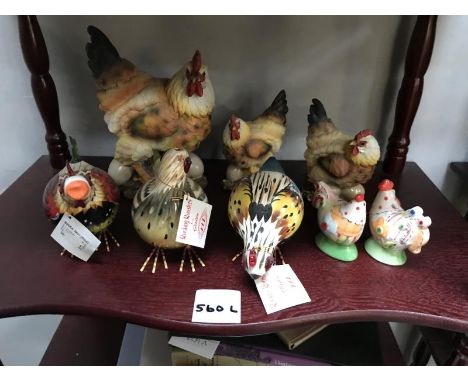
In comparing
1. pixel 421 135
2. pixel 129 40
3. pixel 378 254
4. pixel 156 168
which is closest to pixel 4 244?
pixel 156 168

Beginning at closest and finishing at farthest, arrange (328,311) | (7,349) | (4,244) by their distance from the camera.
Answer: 1. (328,311)
2. (4,244)
3. (7,349)

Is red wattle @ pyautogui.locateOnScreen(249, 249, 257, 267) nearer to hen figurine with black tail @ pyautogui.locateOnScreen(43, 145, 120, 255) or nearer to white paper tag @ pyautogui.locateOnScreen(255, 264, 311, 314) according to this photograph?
white paper tag @ pyautogui.locateOnScreen(255, 264, 311, 314)

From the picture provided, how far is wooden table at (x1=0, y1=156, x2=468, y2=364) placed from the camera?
0.50 meters

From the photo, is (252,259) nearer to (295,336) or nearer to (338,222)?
(338,222)

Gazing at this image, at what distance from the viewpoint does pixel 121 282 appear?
0.54 m

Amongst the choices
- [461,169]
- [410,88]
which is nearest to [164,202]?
[410,88]

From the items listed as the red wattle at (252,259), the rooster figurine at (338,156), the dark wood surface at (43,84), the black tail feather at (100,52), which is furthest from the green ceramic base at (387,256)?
the dark wood surface at (43,84)

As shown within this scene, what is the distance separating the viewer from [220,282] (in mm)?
544

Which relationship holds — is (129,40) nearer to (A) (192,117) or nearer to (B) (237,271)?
(A) (192,117)

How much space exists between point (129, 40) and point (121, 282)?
1.50 ft

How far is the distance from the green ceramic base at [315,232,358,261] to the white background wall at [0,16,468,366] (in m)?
0.31

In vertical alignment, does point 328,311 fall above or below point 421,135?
below

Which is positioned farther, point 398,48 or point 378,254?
point 398,48

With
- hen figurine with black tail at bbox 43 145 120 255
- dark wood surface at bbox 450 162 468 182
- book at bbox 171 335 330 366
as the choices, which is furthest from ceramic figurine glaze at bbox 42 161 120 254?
dark wood surface at bbox 450 162 468 182
